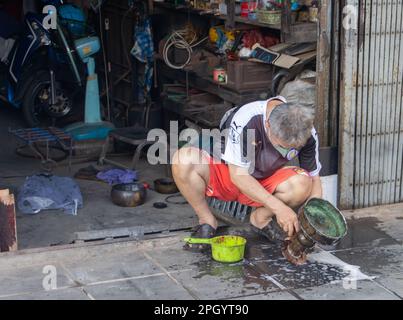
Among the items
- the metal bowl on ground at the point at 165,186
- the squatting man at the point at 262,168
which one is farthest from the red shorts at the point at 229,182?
the metal bowl on ground at the point at 165,186

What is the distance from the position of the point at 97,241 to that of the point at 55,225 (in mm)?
1155

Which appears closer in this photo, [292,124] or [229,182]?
[292,124]

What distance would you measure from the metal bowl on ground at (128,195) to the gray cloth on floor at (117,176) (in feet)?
1.72

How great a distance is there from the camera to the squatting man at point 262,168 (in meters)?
4.28

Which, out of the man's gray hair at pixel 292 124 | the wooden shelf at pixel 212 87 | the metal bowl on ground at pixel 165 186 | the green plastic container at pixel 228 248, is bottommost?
the metal bowl on ground at pixel 165 186

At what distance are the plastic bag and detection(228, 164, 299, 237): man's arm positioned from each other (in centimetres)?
203

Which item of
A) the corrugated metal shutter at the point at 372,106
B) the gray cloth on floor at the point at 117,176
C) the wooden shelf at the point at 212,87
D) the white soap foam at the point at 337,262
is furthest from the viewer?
the gray cloth on floor at the point at 117,176

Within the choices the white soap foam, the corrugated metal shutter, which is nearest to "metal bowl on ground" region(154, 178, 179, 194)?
the corrugated metal shutter

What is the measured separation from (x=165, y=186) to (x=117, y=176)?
55 cm

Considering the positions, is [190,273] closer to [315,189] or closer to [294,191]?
[294,191]

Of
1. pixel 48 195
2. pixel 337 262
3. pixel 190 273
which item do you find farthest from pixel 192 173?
pixel 48 195

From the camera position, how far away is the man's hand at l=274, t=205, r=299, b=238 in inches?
171

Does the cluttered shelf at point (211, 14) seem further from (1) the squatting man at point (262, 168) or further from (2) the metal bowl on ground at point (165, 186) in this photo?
(1) the squatting man at point (262, 168)

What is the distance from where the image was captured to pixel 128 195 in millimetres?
6273
